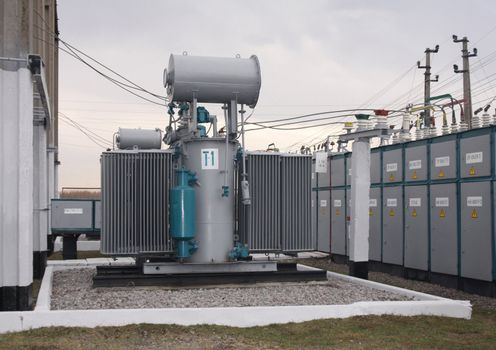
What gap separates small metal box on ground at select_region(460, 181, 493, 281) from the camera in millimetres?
11438

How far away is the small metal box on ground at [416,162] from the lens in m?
13.4

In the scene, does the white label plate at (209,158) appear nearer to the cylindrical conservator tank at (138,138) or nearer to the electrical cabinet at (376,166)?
the electrical cabinet at (376,166)

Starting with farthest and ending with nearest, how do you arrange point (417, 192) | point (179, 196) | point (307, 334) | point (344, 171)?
1. point (344, 171)
2. point (417, 192)
3. point (179, 196)
4. point (307, 334)

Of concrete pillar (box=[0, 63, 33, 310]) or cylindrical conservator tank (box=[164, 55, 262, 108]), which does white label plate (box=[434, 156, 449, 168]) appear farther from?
concrete pillar (box=[0, 63, 33, 310])

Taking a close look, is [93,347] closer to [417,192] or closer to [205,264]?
[205,264]

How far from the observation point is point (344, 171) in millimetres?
16828

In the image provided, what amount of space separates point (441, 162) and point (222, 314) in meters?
6.36

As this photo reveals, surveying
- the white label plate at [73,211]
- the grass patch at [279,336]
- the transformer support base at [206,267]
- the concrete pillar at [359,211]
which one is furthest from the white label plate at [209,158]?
the white label plate at [73,211]

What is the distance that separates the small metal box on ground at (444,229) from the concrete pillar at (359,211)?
1.56 metres

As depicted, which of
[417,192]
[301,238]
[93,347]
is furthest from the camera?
[417,192]

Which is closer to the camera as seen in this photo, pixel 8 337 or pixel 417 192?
pixel 8 337

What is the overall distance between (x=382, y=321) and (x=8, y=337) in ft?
14.3

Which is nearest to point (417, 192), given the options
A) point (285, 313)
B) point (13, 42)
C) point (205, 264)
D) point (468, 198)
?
point (468, 198)

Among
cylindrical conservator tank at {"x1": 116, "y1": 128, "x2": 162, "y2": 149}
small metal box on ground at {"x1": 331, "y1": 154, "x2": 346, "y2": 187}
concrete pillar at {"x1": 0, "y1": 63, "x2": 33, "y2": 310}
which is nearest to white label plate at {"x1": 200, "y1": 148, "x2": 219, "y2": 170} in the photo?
concrete pillar at {"x1": 0, "y1": 63, "x2": 33, "y2": 310}
